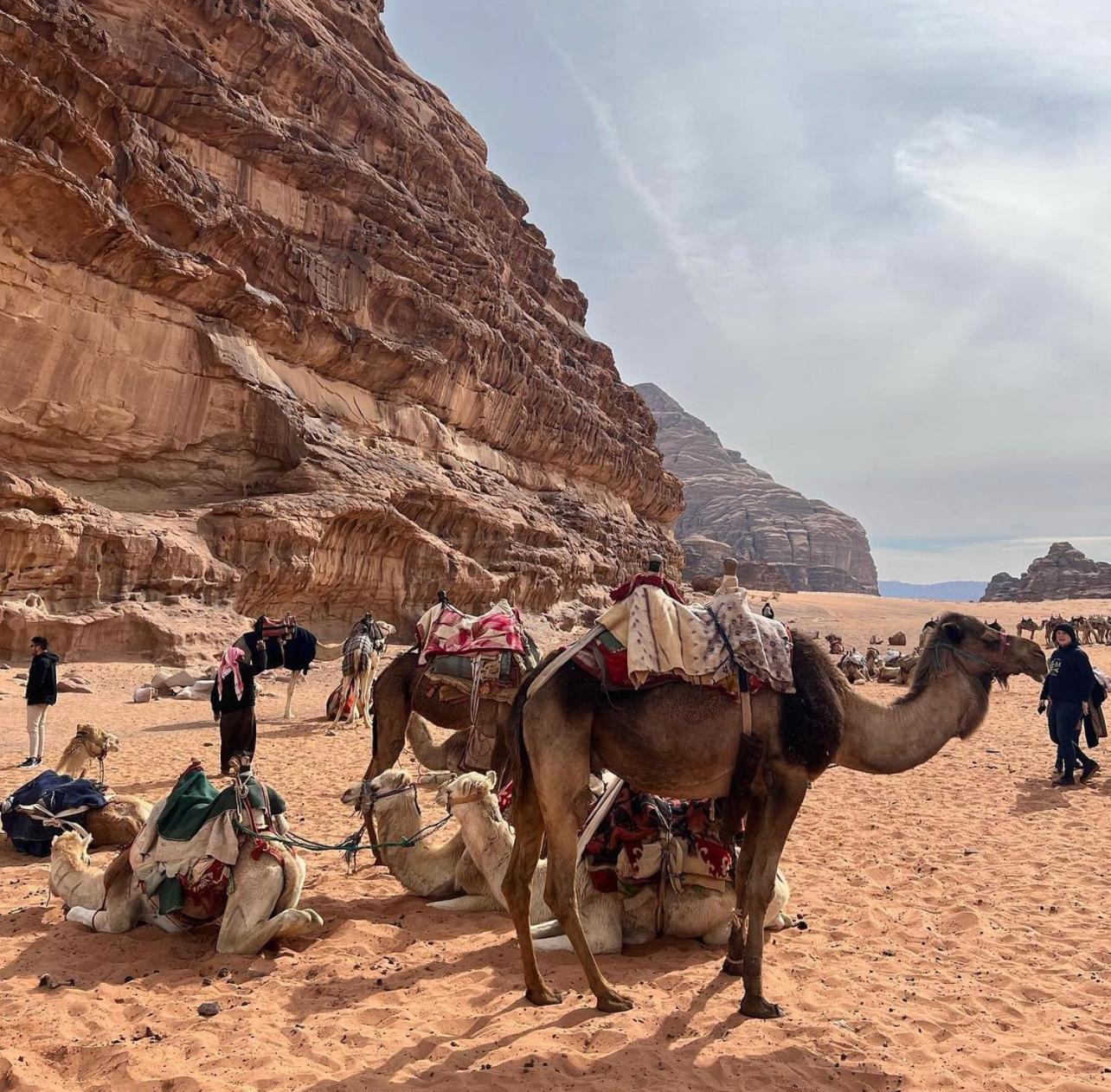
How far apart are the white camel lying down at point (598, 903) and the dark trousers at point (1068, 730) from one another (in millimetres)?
7746

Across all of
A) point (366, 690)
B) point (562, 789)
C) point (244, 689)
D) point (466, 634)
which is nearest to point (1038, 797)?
point (466, 634)

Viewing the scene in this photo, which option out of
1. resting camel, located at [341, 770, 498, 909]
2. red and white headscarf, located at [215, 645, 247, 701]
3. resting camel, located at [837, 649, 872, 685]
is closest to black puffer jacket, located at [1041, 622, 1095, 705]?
resting camel, located at [341, 770, 498, 909]

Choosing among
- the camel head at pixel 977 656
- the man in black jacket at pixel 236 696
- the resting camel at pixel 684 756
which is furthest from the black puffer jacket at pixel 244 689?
the camel head at pixel 977 656

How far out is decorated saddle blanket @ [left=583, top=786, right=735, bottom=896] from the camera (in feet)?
16.6

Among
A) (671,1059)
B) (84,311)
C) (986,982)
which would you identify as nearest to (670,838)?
(671,1059)

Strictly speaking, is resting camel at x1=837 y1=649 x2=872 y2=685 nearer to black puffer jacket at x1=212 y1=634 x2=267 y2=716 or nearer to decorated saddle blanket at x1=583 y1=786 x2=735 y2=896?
black puffer jacket at x1=212 y1=634 x2=267 y2=716

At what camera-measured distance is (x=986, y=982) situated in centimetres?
463

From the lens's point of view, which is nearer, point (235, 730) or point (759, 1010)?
point (759, 1010)

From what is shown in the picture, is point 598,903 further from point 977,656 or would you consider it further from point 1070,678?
point 1070,678

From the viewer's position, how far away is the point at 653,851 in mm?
5062

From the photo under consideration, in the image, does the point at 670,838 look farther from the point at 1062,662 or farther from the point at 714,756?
the point at 1062,662

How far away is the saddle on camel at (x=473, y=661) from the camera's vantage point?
24.9 ft

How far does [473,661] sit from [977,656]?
14.9 ft

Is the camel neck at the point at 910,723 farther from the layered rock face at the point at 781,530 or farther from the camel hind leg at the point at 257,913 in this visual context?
the layered rock face at the point at 781,530
